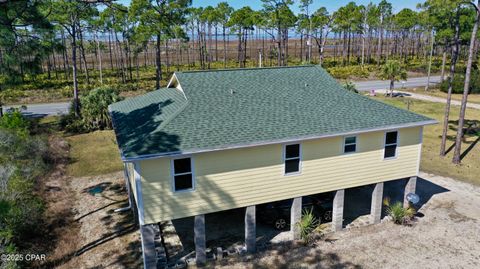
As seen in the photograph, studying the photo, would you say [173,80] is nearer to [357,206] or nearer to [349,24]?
[357,206]

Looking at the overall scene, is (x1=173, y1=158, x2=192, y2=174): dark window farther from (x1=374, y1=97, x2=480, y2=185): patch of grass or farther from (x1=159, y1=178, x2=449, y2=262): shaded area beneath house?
(x1=374, y1=97, x2=480, y2=185): patch of grass

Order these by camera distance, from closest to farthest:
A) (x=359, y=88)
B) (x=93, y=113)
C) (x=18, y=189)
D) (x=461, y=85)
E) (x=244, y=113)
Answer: (x=244, y=113) → (x=18, y=189) → (x=93, y=113) → (x=461, y=85) → (x=359, y=88)

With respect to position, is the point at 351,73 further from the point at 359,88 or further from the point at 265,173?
the point at 265,173

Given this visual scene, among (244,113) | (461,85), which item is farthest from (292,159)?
(461,85)

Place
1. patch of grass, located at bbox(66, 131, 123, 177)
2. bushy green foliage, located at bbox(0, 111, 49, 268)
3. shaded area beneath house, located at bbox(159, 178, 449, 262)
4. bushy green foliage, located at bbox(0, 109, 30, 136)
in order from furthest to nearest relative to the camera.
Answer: bushy green foliage, located at bbox(0, 109, 30, 136) → patch of grass, located at bbox(66, 131, 123, 177) → shaded area beneath house, located at bbox(159, 178, 449, 262) → bushy green foliage, located at bbox(0, 111, 49, 268)

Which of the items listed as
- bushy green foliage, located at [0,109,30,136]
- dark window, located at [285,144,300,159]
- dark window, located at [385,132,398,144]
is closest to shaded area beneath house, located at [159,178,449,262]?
dark window, located at [285,144,300,159]

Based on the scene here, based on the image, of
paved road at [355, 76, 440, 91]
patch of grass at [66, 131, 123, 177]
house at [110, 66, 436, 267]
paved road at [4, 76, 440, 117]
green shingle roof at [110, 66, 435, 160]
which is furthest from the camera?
paved road at [355, 76, 440, 91]

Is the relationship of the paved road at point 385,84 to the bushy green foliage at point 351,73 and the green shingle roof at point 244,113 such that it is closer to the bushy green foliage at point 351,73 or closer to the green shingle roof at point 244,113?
the bushy green foliage at point 351,73
